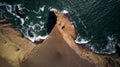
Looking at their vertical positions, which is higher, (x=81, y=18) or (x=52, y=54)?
(x=52, y=54)

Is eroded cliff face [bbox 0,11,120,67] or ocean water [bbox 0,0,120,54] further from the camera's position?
ocean water [bbox 0,0,120,54]

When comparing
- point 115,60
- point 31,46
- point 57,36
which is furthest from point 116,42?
point 31,46

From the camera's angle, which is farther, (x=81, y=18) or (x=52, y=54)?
(x=81, y=18)

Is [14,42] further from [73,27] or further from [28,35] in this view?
[73,27]
